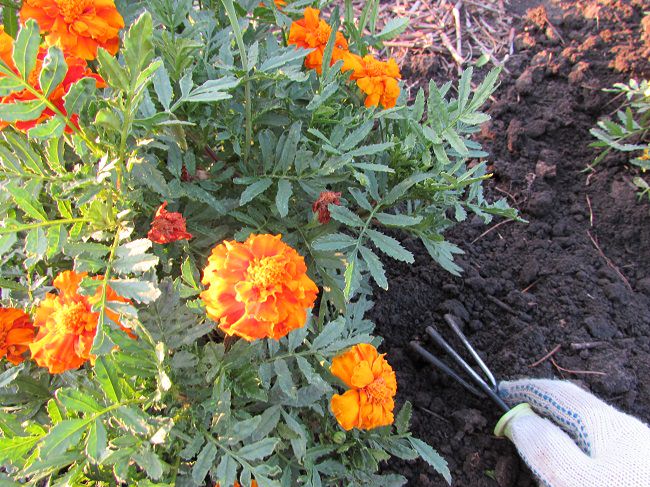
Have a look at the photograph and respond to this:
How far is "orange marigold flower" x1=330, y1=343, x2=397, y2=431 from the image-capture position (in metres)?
1.24

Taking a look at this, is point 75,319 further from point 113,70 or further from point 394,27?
point 394,27

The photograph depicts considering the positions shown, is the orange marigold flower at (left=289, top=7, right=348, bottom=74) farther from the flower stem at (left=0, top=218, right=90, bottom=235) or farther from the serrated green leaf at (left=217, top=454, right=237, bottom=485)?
the serrated green leaf at (left=217, top=454, right=237, bottom=485)

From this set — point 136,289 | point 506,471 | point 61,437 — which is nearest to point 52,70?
point 136,289

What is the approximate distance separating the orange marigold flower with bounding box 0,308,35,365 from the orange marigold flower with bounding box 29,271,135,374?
4.6 inches

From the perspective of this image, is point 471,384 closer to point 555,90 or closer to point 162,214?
point 162,214

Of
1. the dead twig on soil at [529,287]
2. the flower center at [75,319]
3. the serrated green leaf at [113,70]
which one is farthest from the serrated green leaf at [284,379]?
the dead twig on soil at [529,287]

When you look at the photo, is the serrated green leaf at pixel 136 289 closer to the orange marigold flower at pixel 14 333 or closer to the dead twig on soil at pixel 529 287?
the orange marigold flower at pixel 14 333

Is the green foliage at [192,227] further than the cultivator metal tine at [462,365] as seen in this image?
No

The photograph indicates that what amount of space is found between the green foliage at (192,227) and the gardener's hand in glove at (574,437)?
37 centimetres

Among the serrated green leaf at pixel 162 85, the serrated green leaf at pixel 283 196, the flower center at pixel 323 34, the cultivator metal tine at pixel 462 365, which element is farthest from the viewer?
the cultivator metal tine at pixel 462 365

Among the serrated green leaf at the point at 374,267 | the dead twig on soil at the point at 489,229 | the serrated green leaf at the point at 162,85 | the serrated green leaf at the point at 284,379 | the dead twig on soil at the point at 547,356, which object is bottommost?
the dead twig on soil at the point at 547,356

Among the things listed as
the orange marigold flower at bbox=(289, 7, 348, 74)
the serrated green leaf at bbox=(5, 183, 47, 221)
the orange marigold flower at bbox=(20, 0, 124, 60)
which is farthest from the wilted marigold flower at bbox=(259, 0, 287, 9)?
the serrated green leaf at bbox=(5, 183, 47, 221)

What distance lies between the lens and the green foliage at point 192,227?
40.3 inches

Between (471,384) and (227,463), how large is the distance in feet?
3.44
